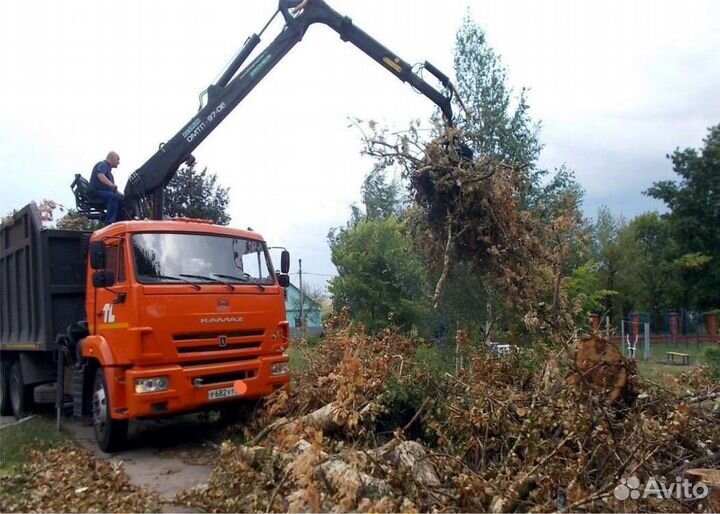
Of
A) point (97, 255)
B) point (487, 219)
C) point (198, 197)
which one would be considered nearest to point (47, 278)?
point (97, 255)

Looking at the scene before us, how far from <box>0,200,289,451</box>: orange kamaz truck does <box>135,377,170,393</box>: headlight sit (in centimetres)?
1

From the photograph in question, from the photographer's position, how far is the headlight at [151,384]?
6605 millimetres

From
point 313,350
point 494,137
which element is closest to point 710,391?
A: point 313,350

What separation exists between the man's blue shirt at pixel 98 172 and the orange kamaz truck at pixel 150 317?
0.78 meters

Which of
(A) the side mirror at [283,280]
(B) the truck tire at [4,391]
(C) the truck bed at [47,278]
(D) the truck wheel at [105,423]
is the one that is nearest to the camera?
(D) the truck wheel at [105,423]

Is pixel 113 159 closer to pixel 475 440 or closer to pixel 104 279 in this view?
pixel 104 279

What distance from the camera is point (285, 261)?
859 centimetres

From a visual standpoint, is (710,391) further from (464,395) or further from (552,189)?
(552,189)

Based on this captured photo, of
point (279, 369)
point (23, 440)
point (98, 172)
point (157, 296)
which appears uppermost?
point (98, 172)

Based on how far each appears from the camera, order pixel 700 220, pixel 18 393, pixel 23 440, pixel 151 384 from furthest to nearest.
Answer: pixel 700 220, pixel 18 393, pixel 23 440, pixel 151 384

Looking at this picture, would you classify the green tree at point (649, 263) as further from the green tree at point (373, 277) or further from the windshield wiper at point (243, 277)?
the windshield wiper at point (243, 277)

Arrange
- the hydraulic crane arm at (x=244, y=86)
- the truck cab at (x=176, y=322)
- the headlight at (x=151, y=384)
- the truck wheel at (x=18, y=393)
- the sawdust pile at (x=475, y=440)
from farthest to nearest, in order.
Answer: the truck wheel at (x=18, y=393) < the hydraulic crane arm at (x=244, y=86) < the truck cab at (x=176, y=322) < the headlight at (x=151, y=384) < the sawdust pile at (x=475, y=440)

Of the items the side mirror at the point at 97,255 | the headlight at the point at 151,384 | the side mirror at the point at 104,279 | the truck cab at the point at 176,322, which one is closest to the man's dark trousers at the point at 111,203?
the truck cab at the point at 176,322

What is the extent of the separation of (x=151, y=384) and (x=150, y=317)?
708mm
